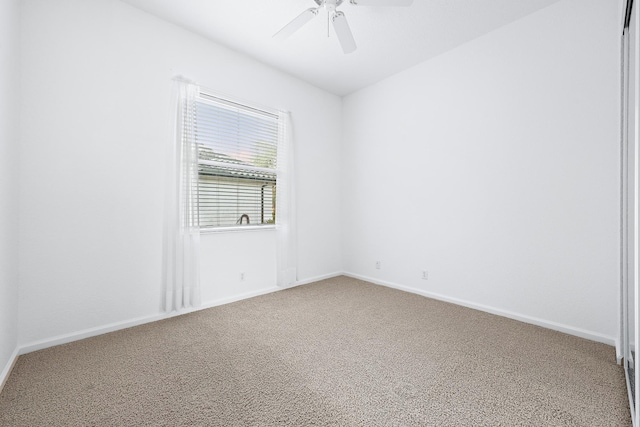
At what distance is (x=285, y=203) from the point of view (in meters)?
3.70

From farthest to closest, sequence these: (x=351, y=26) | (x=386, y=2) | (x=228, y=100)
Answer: (x=228, y=100)
(x=351, y=26)
(x=386, y=2)

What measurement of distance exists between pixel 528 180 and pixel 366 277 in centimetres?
239

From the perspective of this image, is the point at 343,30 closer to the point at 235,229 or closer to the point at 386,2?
the point at 386,2

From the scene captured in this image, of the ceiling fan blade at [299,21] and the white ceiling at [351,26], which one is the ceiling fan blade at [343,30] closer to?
the ceiling fan blade at [299,21]

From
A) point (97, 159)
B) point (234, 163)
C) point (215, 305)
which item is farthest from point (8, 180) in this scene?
point (215, 305)

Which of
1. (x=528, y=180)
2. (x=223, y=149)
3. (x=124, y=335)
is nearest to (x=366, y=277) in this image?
(x=528, y=180)

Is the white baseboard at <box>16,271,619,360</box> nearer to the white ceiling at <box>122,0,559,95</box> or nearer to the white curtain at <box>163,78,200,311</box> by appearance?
the white curtain at <box>163,78,200,311</box>

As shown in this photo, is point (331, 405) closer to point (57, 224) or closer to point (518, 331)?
point (518, 331)

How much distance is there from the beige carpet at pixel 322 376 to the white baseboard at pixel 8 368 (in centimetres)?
5

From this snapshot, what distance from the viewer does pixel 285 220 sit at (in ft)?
12.1

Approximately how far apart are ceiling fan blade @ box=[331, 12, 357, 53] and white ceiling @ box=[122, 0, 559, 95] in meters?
0.39

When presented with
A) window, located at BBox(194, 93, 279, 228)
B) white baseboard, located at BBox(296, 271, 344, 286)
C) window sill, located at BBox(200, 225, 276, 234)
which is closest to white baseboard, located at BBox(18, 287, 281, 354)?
window sill, located at BBox(200, 225, 276, 234)

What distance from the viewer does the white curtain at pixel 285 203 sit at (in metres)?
3.67

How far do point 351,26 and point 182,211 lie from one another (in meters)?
2.56
